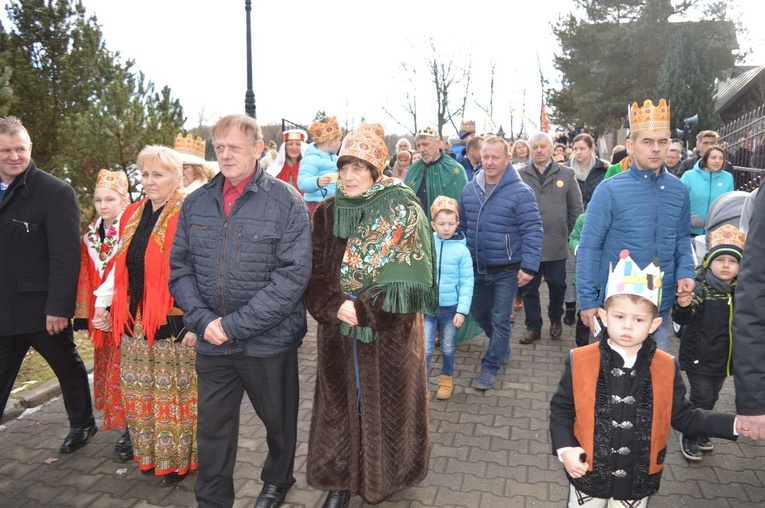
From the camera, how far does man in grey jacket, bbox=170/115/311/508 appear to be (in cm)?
313

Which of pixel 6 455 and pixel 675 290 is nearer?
pixel 675 290

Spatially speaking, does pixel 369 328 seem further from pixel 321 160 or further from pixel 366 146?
pixel 321 160

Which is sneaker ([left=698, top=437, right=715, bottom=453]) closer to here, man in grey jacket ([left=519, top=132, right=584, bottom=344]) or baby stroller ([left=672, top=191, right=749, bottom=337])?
baby stroller ([left=672, top=191, right=749, bottom=337])

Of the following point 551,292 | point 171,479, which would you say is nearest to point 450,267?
point 551,292

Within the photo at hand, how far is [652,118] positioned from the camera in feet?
12.5

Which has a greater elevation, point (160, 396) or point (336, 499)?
point (160, 396)

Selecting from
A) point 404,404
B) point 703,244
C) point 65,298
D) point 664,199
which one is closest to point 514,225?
point 664,199

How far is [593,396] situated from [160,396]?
8.80 ft

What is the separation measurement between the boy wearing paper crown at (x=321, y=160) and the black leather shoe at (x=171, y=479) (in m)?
3.07

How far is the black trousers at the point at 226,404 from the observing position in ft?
10.7

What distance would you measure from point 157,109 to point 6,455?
495 cm

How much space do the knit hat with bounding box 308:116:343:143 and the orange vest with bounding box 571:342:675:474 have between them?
4225mm

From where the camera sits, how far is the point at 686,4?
27219 mm

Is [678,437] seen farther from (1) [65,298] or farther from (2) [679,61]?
(2) [679,61]
